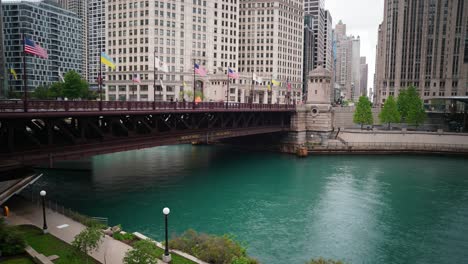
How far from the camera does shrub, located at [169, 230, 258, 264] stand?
20.4 meters

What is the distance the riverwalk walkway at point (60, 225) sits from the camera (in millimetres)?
19992

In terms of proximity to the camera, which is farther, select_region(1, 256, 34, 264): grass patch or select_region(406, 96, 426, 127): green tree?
select_region(406, 96, 426, 127): green tree

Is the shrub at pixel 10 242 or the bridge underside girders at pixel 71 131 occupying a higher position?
the bridge underside girders at pixel 71 131

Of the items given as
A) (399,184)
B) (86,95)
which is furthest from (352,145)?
(86,95)

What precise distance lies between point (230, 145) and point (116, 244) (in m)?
65.5

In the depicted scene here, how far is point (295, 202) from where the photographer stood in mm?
40688

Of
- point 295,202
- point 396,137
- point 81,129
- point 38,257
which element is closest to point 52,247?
point 38,257

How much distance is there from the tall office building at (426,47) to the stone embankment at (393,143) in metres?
92.1

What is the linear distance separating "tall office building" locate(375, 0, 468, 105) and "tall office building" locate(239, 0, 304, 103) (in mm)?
46001

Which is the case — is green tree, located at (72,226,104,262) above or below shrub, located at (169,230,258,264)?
above

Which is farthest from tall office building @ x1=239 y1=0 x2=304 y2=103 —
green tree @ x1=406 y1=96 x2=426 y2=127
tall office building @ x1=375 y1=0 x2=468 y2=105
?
green tree @ x1=406 y1=96 x2=426 y2=127

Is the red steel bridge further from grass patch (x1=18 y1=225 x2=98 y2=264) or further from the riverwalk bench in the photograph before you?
the riverwalk bench

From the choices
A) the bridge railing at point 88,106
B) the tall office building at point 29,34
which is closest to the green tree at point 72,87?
the tall office building at point 29,34

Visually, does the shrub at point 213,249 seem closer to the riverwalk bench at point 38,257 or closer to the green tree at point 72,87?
the riverwalk bench at point 38,257
